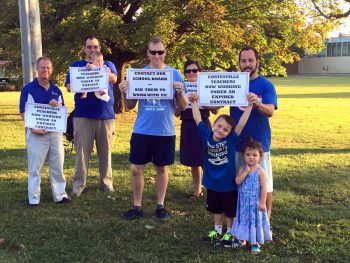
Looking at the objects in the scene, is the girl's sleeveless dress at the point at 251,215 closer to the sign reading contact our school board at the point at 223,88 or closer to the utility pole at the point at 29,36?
the sign reading contact our school board at the point at 223,88

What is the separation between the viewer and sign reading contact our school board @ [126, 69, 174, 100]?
16.5 ft

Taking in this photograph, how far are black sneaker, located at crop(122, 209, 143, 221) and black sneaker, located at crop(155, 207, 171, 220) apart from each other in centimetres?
21

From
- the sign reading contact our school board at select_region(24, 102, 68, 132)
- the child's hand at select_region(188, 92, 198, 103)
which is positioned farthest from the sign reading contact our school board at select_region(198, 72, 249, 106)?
the sign reading contact our school board at select_region(24, 102, 68, 132)

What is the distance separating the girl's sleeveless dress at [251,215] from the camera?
4.30 m

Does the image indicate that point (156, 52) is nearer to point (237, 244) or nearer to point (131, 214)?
point (131, 214)

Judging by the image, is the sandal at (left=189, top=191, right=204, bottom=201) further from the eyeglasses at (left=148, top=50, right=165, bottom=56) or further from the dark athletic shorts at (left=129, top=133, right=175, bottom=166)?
the eyeglasses at (left=148, top=50, right=165, bottom=56)

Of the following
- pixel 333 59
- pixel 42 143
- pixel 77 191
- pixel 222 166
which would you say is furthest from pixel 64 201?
pixel 333 59

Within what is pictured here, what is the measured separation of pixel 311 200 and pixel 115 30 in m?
10.0

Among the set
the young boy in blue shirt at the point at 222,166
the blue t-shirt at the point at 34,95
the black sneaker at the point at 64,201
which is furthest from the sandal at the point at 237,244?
the blue t-shirt at the point at 34,95

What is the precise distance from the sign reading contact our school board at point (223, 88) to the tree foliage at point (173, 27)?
9610 millimetres

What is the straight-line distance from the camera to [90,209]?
571cm

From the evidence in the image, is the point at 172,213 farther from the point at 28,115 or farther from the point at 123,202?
the point at 28,115

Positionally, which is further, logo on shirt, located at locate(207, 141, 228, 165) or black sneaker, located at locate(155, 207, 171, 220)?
black sneaker, located at locate(155, 207, 171, 220)

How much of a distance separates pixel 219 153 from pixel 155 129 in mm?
972
